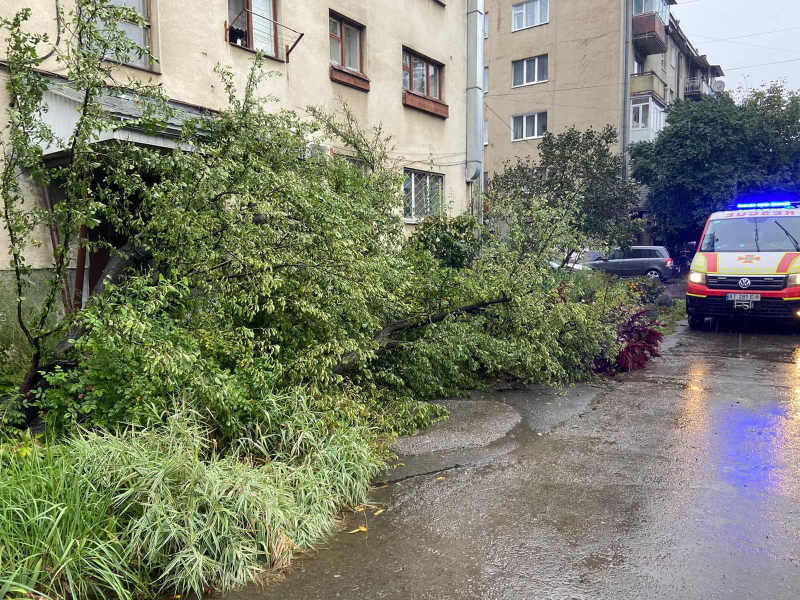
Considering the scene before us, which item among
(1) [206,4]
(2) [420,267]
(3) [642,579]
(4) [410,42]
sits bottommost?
(3) [642,579]

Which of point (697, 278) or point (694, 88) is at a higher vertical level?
point (694, 88)

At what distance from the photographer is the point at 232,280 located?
482cm

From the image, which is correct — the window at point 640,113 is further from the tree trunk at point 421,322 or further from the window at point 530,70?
the tree trunk at point 421,322

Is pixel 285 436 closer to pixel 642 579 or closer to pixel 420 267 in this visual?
pixel 642 579

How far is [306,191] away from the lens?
16.8 ft

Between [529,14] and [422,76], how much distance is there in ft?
59.8

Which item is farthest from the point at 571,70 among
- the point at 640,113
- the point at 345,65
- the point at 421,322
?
the point at 421,322

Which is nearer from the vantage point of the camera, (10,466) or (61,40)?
(10,466)

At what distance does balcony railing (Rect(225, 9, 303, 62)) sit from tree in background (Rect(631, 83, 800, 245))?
64.3ft

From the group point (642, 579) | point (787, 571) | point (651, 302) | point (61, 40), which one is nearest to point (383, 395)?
point (642, 579)

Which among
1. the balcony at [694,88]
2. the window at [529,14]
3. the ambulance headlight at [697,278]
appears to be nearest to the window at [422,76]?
the ambulance headlight at [697,278]

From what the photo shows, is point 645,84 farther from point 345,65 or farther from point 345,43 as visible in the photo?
point 345,65

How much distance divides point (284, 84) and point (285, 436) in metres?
7.77

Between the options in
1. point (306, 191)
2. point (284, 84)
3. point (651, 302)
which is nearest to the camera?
point (306, 191)
